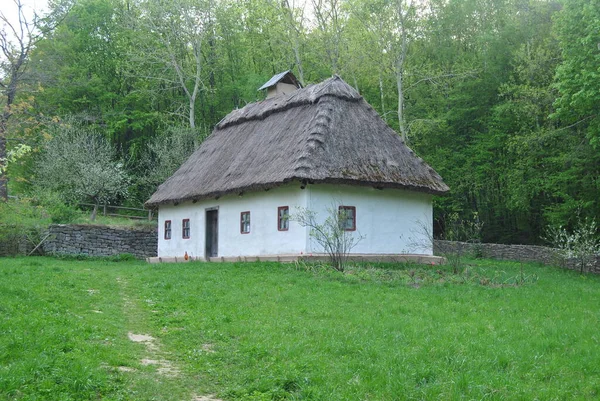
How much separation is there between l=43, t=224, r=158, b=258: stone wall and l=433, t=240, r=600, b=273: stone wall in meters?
13.3

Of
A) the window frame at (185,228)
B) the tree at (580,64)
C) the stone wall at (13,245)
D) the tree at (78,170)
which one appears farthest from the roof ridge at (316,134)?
the tree at (78,170)

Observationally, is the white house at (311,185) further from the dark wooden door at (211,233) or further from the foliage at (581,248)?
the foliage at (581,248)

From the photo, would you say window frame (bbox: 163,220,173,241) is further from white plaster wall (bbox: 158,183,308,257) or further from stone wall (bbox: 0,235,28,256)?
stone wall (bbox: 0,235,28,256)

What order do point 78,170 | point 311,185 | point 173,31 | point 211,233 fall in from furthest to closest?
point 173,31, point 78,170, point 211,233, point 311,185

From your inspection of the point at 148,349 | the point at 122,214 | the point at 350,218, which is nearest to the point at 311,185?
the point at 350,218

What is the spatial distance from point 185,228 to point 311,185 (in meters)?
8.43

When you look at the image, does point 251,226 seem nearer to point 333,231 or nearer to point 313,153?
point 313,153

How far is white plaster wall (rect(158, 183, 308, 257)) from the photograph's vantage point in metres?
19.7

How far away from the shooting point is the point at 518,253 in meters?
25.9

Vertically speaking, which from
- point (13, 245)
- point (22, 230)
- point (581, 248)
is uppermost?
point (22, 230)

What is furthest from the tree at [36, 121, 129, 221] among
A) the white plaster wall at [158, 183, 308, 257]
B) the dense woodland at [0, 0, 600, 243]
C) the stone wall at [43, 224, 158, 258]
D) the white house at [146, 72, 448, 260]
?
the white house at [146, 72, 448, 260]

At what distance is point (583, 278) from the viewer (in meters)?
19.8

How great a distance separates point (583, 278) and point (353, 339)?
13.7 metres

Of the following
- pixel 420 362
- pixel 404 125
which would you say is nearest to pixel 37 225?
pixel 404 125
